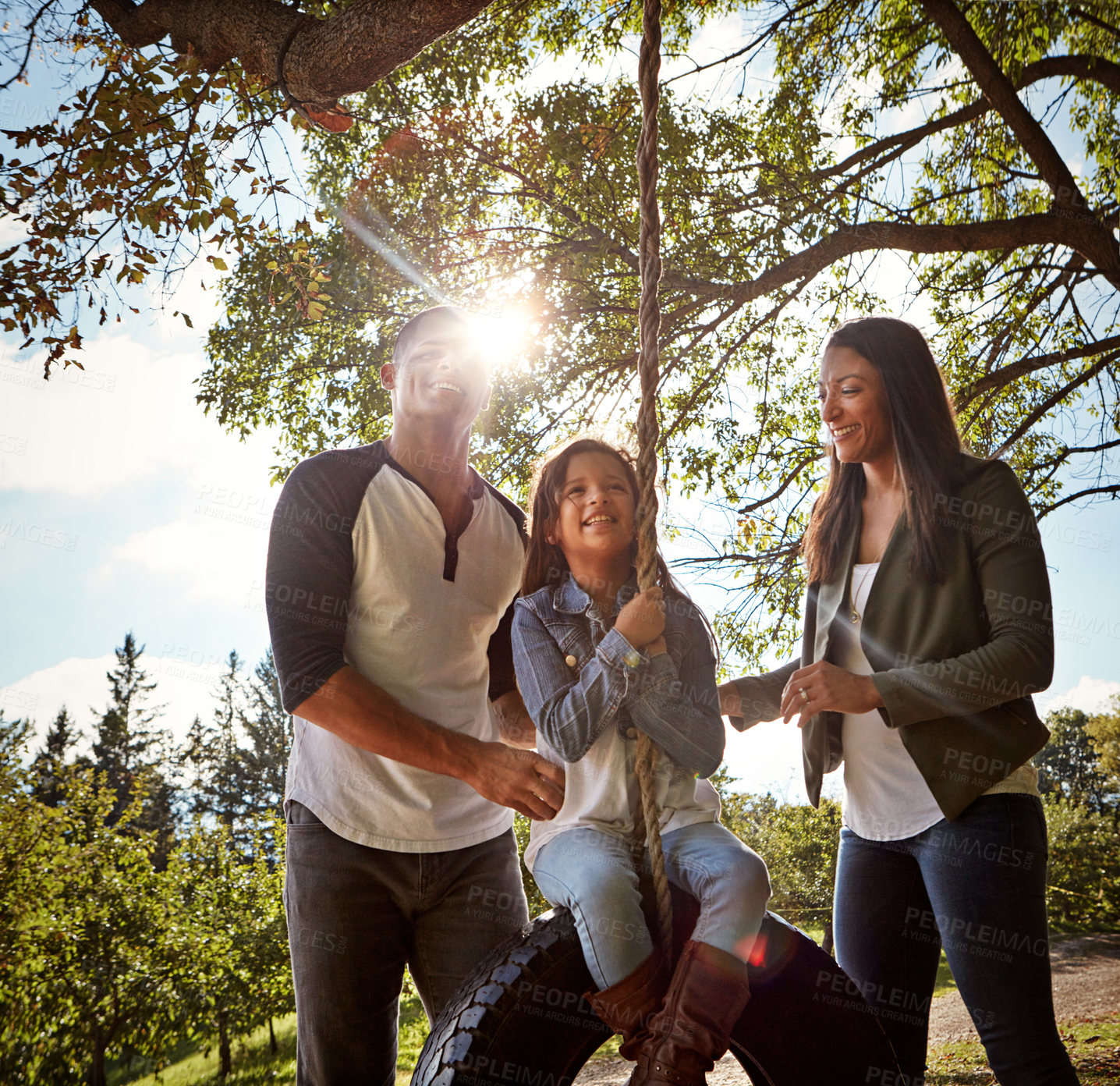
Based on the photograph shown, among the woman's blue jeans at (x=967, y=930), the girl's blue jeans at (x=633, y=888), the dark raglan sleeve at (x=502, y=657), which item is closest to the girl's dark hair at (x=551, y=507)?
the dark raglan sleeve at (x=502, y=657)

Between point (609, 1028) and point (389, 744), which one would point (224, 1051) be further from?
point (609, 1028)

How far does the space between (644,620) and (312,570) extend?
0.70 m

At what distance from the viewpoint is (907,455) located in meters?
1.73

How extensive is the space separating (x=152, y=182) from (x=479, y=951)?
2.84 meters

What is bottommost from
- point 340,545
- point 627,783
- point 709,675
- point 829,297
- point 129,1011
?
point 129,1011

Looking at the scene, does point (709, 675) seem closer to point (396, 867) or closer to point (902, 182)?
point (396, 867)

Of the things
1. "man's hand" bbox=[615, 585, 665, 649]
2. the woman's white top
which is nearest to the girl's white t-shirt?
the woman's white top

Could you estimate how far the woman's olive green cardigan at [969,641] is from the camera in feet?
4.92

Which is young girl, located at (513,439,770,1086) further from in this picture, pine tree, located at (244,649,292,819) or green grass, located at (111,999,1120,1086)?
pine tree, located at (244,649,292,819)

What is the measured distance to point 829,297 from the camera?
256 inches

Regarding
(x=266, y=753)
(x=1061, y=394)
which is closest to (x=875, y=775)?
(x=1061, y=394)

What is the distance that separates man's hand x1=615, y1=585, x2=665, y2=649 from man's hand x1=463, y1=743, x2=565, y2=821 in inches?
11.4

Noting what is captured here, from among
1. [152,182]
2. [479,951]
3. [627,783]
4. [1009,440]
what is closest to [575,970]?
[627,783]

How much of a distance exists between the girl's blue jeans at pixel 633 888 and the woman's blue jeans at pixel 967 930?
0.40 meters
